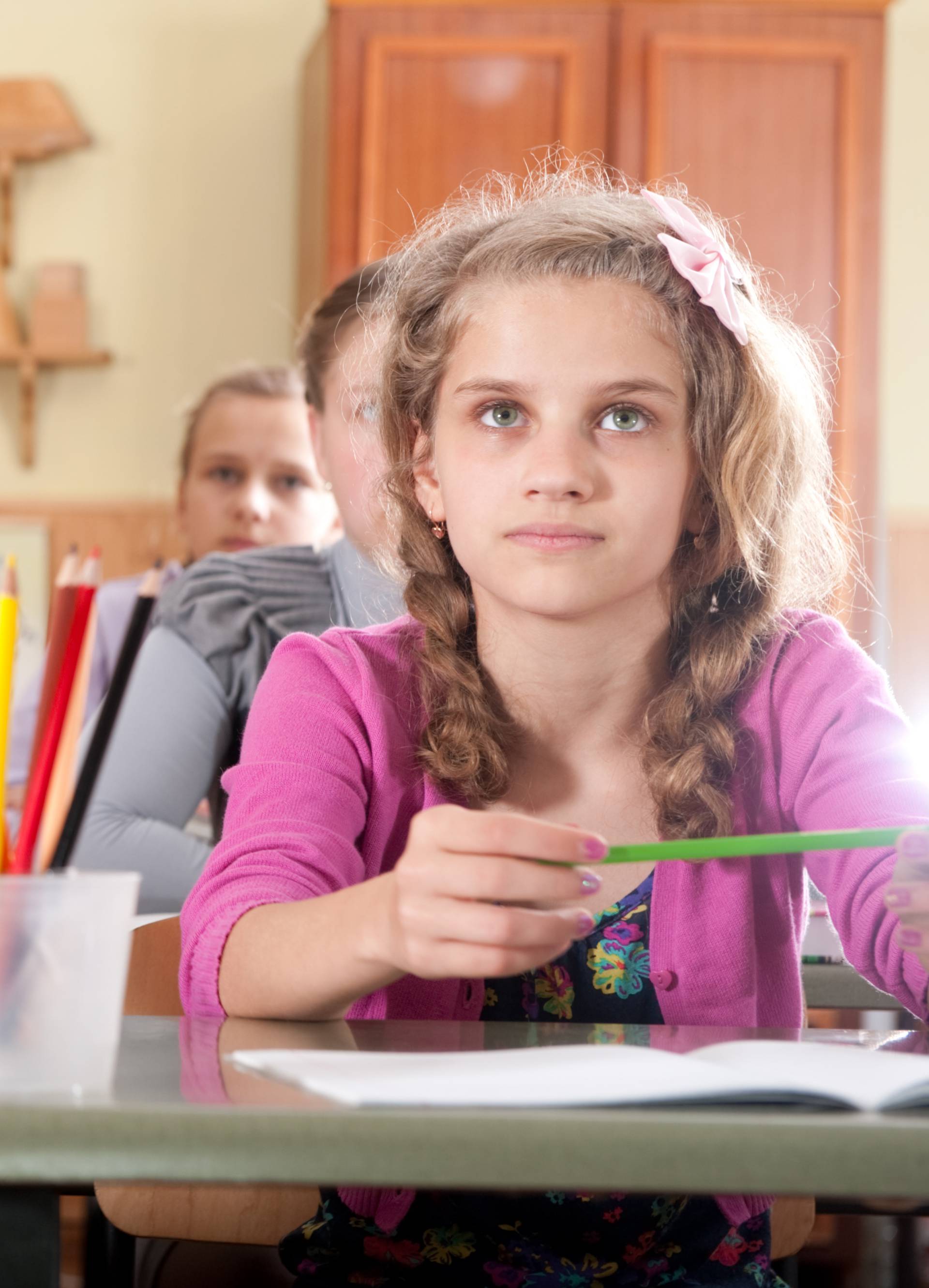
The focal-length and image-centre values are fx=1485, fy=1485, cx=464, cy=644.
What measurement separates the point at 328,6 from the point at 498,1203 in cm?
304

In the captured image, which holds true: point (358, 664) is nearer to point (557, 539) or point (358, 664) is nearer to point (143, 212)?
point (557, 539)

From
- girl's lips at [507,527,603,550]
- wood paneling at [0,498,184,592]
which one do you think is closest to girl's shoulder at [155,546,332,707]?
girl's lips at [507,527,603,550]

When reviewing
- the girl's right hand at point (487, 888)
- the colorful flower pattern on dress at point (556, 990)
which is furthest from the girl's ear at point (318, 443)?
the girl's right hand at point (487, 888)

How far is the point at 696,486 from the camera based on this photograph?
1.08 m

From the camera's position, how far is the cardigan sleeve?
0.88 m

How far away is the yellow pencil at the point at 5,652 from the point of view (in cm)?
49

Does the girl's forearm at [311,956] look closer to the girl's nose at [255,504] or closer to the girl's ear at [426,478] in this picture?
the girl's ear at [426,478]

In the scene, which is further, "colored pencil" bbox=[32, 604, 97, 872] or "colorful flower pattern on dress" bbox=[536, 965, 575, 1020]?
"colorful flower pattern on dress" bbox=[536, 965, 575, 1020]

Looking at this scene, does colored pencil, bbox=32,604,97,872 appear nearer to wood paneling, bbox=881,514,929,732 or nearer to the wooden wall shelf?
the wooden wall shelf

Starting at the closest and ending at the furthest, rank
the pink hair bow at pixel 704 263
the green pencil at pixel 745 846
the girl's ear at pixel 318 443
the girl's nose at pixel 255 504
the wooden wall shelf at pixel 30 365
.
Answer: the green pencil at pixel 745 846 → the pink hair bow at pixel 704 263 → the girl's ear at pixel 318 443 → the girl's nose at pixel 255 504 → the wooden wall shelf at pixel 30 365

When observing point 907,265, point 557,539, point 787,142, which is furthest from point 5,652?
point 907,265

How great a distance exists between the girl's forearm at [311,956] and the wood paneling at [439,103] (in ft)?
9.01

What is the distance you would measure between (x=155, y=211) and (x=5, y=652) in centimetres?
344

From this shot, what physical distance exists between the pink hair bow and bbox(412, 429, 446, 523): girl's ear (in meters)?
0.24
